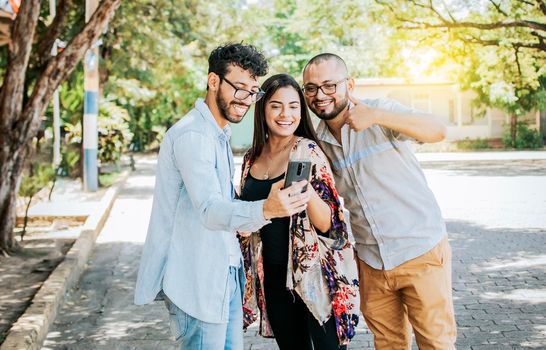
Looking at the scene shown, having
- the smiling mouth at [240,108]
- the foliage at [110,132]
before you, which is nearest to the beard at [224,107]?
the smiling mouth at [240,108]

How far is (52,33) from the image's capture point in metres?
9.49

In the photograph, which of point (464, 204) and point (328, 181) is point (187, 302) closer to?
point (328, 181)

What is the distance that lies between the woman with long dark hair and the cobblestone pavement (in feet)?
6.79

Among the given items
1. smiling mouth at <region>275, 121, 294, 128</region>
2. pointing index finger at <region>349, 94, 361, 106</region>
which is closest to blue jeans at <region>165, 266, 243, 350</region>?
smiling mouth at <region>275, 121, 294, 128</region>

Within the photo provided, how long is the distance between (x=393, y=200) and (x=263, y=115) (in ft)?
2.74

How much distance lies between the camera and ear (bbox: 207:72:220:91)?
3.02 metres

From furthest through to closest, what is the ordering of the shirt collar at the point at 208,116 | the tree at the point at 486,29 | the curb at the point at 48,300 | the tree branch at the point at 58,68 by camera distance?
the tree at the point at 486,29 → the tree branch at the point at 58,68 → the curb at the point at 48,300 → the shirt collar at the point at 208,116

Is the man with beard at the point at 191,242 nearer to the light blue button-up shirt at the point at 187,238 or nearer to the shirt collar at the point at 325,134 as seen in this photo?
the light blue button-up shirt at the point at 187,238

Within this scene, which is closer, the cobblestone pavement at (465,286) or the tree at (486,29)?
the cobblestone pavement at (465,286)

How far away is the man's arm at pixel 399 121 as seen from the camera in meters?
3.28

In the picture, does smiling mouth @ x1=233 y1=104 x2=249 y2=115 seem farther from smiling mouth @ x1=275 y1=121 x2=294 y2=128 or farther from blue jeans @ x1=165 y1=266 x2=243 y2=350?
blue jeans @ x1=165 y1=266 x2=243 y2=350

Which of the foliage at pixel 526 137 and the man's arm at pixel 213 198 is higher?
the foliage at pixel 526 137

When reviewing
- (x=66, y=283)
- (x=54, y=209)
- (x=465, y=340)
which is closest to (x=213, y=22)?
(x=54, y=209)

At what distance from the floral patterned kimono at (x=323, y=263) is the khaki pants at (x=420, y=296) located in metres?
0.34
